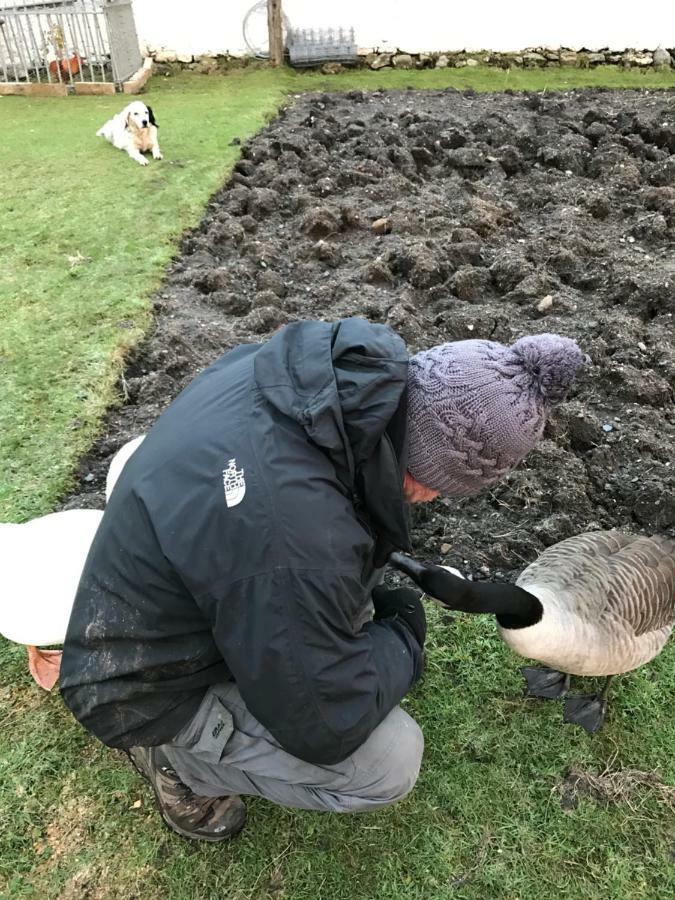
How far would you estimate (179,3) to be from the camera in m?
11.4

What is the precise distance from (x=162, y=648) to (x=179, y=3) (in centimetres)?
1254

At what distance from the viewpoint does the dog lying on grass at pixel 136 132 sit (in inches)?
285

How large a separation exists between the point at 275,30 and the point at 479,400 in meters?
11.4

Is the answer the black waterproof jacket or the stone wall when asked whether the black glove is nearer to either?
the black waterproof jacket

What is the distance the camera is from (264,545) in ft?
4.97

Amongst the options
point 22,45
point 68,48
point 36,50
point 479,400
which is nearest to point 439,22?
point 68,48

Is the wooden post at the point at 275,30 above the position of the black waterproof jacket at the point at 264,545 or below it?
above

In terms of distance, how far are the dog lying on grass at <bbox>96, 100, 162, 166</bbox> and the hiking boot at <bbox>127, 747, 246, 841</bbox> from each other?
262 inches

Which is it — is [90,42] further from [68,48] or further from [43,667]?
[43,667]

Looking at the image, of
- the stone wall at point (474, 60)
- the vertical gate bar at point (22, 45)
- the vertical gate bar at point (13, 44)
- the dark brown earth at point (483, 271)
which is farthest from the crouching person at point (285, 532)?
the vertical gate bar at point (13, 44)

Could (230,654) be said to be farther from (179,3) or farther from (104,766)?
(179,3)

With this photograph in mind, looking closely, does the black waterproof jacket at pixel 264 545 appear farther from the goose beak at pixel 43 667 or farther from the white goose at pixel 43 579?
the goose beak at pixel 43 667

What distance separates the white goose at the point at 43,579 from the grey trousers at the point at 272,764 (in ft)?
2.18

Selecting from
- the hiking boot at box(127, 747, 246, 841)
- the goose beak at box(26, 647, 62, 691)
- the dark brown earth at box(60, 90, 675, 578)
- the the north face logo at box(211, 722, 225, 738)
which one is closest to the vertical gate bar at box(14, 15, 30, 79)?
the dark brown earth at box(60, 90, 675, 578)
